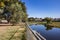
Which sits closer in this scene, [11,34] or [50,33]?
[11,34]

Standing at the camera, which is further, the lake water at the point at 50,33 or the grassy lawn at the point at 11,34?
the lake water at the point at 50,33

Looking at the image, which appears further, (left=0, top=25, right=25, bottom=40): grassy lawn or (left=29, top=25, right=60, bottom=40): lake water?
(left=29, top=25, right=60, bottom=40): lake water

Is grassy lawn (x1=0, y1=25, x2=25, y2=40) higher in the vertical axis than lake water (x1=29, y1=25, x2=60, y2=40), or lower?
higher

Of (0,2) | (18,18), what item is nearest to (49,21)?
(18,18)

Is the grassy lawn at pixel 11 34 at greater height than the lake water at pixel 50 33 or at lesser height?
greater

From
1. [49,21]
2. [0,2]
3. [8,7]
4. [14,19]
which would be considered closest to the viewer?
[0,2]

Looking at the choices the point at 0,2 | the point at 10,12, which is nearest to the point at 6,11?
the point at 10,12

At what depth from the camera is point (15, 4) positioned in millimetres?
50906

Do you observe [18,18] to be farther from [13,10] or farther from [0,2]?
[0,2]

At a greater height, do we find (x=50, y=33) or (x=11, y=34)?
(x=11, y=34)

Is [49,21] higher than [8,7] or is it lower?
lower

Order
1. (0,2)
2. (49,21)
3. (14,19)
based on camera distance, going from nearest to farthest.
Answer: (0,2) → (14,19) → (49,21)

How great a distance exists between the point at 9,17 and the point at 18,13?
428cm

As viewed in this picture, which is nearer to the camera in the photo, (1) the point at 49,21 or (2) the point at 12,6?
(2) the point at 12,6
